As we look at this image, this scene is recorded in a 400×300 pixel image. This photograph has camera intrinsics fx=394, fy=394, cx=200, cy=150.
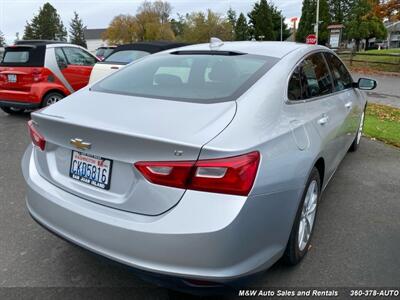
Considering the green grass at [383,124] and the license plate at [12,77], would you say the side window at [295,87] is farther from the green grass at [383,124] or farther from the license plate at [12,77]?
the license plate at [12,77]

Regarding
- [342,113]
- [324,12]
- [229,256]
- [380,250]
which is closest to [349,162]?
[342,113]

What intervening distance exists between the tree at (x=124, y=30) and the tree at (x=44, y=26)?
2774 centimetres

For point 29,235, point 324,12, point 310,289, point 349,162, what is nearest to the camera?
point 310,289

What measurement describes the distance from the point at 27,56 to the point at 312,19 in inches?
2272

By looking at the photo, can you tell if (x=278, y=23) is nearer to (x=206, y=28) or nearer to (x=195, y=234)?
(x=206, y=28)

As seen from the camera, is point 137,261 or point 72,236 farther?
point 72,236

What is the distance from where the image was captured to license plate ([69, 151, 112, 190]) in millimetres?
2256

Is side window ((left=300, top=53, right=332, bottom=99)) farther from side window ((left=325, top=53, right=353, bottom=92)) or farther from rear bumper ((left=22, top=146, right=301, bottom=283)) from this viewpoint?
rear bumper ((left=22, top=146, right=301, bottom=283))

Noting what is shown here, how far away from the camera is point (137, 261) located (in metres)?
2.10

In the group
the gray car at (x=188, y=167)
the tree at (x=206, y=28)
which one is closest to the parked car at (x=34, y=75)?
the gray car at (x=188, y=167)

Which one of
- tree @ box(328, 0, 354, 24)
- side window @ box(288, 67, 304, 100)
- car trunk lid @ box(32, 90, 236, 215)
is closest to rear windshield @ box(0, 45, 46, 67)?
car trunk lid @ box(32, 90, 236, 215)

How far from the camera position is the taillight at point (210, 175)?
6.57 feet

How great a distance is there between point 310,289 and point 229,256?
99cm

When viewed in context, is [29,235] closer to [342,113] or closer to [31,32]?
[342,113]
